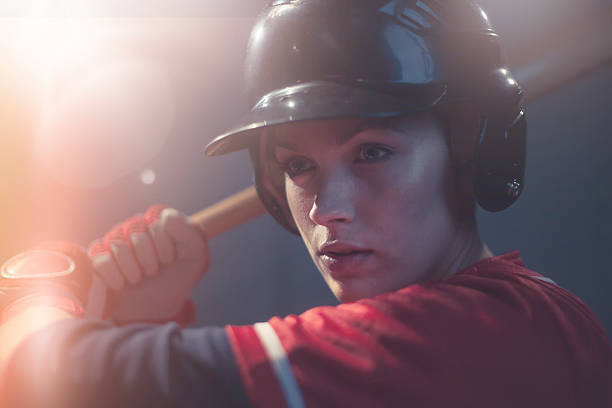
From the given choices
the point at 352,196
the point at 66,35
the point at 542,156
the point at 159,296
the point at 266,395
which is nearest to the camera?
the point at 266,395

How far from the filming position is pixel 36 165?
1.53m

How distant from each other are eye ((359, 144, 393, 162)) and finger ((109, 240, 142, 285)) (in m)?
0.56

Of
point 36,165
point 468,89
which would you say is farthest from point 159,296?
point 36,165

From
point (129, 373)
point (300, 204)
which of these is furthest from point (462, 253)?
point (129, 373)

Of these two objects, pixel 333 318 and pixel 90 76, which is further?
pixel 90 76

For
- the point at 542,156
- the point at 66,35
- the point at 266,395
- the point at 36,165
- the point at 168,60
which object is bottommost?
the point at 266,395

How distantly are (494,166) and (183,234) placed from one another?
631mm

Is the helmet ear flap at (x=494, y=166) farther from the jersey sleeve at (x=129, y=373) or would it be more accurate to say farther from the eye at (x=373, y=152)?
the jersey sleeve at (x=129, y=373)

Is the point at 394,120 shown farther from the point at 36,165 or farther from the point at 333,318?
the point at 36,165

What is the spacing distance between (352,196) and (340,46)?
180 millimetres

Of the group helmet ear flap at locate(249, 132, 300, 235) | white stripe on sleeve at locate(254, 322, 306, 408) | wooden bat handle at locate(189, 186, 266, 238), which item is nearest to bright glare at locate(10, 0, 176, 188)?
wooden bat handle at locate(189, 186, 266, 238)

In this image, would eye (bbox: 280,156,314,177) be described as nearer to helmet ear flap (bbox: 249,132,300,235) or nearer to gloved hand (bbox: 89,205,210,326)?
helmet ear flap (bbox: 249,132,300,235)

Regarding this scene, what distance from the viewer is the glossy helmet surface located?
545mm

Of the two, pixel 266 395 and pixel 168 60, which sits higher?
pixel 168 60
